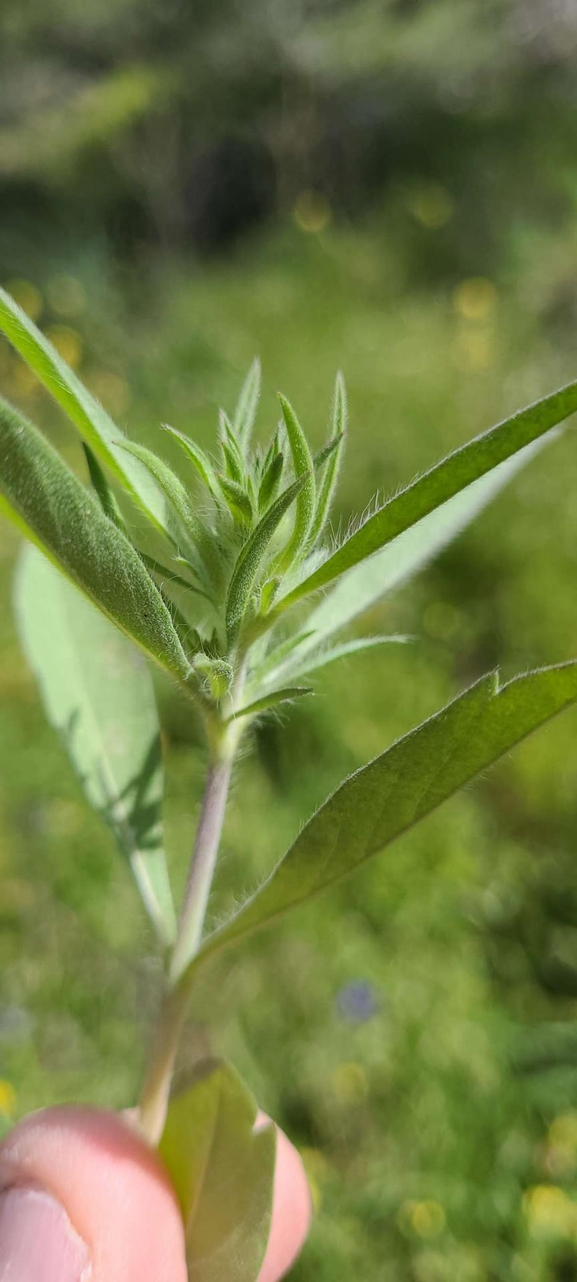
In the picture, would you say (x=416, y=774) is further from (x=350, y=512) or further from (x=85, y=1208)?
(x=350, y=512)

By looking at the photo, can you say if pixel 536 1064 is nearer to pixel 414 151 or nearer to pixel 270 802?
pixel 270 802

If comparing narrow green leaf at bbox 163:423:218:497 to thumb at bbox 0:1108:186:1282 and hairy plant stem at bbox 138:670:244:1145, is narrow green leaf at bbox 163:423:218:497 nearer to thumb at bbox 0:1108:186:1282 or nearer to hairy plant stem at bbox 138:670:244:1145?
hairy plant stem at bbox 138:670:244:1145

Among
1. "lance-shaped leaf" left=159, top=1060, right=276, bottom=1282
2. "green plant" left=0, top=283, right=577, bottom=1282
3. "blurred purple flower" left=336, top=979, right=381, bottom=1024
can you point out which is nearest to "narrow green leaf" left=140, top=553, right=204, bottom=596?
"green plant" left=0, top=283, right=577, bottom=1282

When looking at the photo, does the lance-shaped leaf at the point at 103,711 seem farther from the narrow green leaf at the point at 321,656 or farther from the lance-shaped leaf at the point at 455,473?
the lance-shaped leaf at the point at 455,473

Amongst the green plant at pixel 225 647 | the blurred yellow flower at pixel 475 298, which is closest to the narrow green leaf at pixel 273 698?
the green plant at pixel 225 647

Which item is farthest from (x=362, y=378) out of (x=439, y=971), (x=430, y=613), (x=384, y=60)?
(x=439, y=971)

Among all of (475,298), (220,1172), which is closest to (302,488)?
(220,1172)

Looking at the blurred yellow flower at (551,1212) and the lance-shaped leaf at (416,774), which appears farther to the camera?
the blurred yellow flower at (551,1212)
